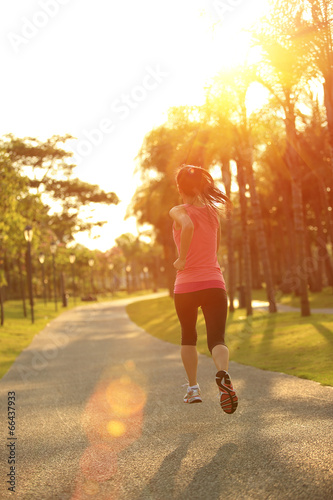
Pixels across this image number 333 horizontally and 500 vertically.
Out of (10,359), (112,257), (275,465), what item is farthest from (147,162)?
(112,257)

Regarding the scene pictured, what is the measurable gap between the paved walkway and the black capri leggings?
717mm

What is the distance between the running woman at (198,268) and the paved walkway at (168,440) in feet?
1.84

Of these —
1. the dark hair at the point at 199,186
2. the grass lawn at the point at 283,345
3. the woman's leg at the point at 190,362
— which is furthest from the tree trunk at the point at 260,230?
the woman's leg at the point at 190,362

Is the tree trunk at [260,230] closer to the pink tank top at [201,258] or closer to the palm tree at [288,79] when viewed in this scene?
the palm tree at [288,79]

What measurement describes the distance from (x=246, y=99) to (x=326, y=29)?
7830mm

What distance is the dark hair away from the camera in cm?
533

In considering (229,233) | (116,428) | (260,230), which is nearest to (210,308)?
(116,428)

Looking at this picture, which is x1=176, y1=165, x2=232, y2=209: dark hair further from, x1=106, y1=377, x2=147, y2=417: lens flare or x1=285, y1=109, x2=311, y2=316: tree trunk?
x1=285, y1=109, x2=311, y2=316: tree trunk

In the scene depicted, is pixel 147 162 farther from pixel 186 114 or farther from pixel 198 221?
pixel 198 221

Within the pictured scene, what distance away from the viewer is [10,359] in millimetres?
13648

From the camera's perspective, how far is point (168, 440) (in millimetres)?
4820

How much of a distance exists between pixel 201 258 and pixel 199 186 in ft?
2.00

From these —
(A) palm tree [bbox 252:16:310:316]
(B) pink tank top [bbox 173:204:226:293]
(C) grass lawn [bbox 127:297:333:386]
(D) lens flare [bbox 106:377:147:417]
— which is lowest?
(C) grass lawn [bbox 127:297:333:386]

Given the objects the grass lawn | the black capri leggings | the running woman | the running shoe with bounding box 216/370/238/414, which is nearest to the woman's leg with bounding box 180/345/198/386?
the running woman
